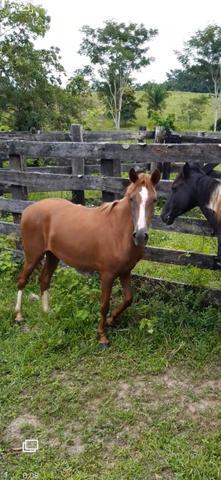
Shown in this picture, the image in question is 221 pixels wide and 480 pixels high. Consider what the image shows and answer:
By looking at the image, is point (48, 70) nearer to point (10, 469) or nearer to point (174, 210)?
point (174, 210)

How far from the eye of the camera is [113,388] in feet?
12.3

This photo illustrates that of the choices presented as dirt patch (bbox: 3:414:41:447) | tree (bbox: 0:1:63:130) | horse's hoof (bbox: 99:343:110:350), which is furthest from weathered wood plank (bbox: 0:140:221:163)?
tree (bbox: 0:1:63:130)

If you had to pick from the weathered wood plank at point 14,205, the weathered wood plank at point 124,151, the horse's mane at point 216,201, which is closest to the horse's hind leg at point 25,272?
the weathered wood plank at point 14,205

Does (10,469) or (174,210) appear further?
(174,210)

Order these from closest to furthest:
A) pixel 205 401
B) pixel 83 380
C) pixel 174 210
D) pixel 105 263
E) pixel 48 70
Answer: pixel 205 401 < pixel 83 380 < pixel 105 263 < pixel 174 210 < pixel 48 70

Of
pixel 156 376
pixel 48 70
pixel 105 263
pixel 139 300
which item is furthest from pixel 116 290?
pixel 48 70

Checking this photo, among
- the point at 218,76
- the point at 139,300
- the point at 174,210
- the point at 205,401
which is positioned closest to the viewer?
the point at 205,401

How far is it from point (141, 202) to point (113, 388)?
159 cm

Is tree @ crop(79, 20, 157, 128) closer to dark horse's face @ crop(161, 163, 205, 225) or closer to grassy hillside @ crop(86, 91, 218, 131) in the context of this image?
grassy hillside @ crop(86, 91, 218, 131)

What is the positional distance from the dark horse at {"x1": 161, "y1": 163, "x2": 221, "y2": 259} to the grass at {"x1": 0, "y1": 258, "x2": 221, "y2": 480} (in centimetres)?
89

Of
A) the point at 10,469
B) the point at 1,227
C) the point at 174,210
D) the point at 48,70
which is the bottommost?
the point at 10,469

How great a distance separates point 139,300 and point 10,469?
100 inches

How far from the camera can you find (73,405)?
3.54m

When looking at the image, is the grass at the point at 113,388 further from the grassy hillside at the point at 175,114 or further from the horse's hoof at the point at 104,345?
the grassy hillside at the point at 175,114
